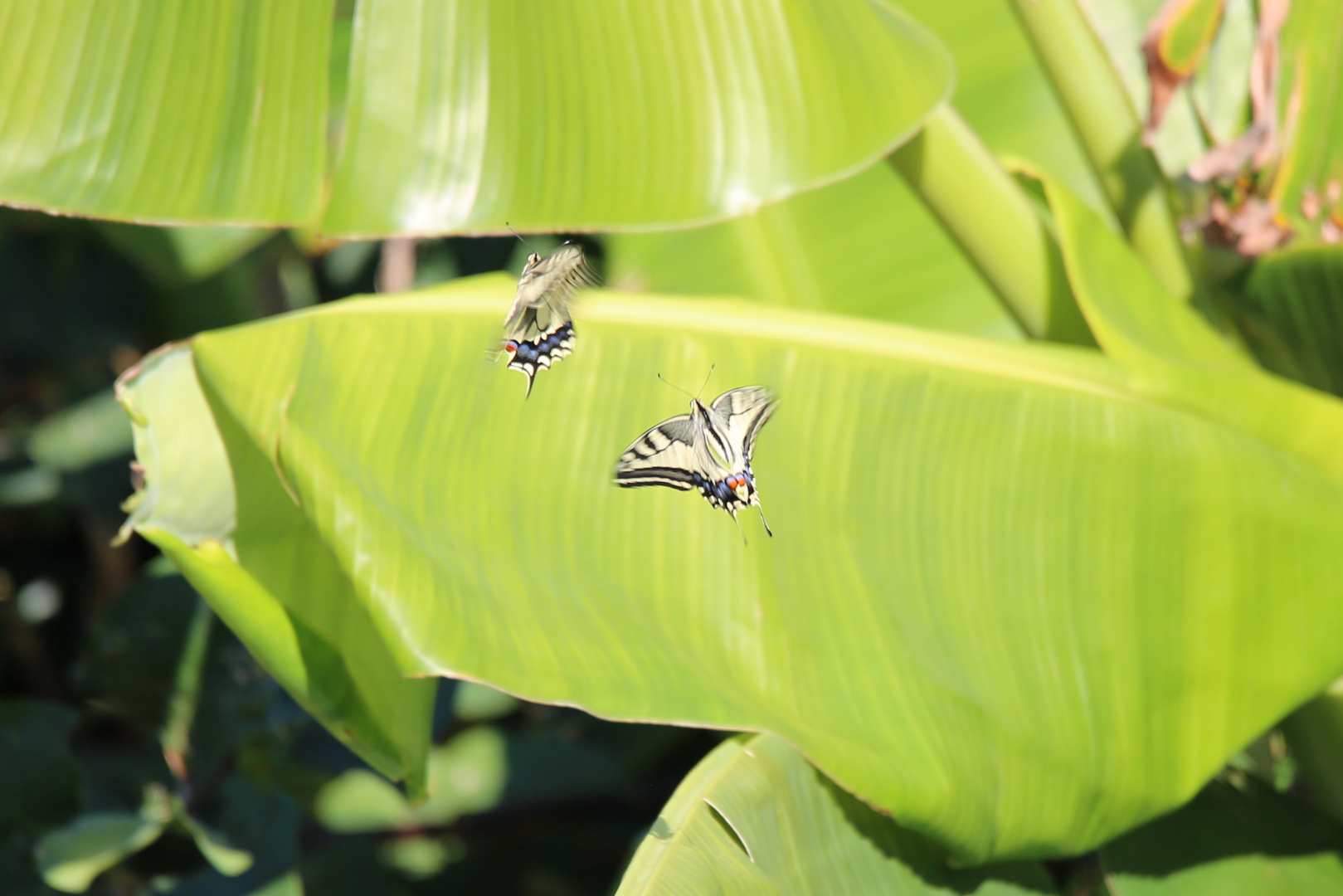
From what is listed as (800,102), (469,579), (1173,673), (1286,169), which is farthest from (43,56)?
(1286,169)

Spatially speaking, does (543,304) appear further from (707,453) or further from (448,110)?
(448,110)

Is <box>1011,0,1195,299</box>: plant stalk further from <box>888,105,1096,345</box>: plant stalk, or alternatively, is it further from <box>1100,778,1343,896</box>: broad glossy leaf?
<box>1100,778,1343,896</box>: broad glossy leaf

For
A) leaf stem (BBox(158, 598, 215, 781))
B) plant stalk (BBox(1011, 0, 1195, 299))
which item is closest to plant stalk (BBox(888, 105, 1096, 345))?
plant stalk (BBox(1011, 0, 1195, 299))

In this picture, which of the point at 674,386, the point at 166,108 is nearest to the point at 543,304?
the point at 674,386

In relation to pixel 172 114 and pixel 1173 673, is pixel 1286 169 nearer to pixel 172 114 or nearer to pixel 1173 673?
pixel 1173 673

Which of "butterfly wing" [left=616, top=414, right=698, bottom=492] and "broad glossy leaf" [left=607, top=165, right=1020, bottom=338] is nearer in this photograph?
"butterfly wing" [left=616, top=414, right=698, bottom=492]

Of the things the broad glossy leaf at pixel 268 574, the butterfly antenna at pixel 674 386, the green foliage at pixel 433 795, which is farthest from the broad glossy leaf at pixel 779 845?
the green foliage at pixel 433 795

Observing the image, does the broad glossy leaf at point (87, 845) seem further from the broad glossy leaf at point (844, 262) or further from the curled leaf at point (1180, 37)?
the curled leaf at point (1180, 37)
